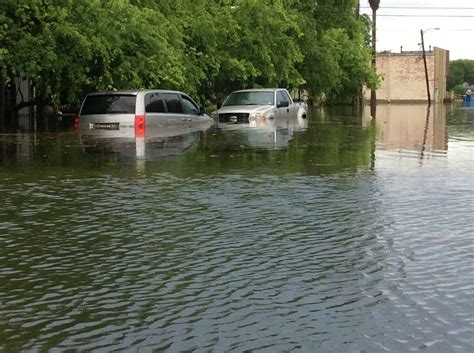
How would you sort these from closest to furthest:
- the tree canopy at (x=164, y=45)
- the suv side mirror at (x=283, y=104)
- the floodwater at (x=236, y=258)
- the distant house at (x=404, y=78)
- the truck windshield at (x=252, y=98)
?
the floodwater at (x=236, y=258) → the tree canopy at (x=164, y=45) → the truck windshield at (x=252, y=98) → the suv side mirror at (x=283, y=104) → the distant house at (x=404, y=78)

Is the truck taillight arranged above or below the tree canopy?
below

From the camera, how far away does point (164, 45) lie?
84.2 feet

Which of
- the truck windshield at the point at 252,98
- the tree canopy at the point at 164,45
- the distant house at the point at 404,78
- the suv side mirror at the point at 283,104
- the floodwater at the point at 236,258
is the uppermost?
the distant house at the point at 404,78

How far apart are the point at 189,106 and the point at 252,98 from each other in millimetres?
7041

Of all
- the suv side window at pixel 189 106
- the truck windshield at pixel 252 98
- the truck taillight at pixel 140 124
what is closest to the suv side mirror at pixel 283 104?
the truck windshield at pixel 252 98

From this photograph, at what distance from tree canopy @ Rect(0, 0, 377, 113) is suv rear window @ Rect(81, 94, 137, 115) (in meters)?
2.56

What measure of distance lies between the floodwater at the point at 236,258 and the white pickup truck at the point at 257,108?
14449 millimetres

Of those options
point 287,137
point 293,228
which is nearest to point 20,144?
point 287,137

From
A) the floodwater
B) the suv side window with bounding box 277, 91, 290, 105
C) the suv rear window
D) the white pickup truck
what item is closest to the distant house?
the white pickup truck

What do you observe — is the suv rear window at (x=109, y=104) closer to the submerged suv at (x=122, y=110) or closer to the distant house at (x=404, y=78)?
the submerged suv at (x=122, y=110)

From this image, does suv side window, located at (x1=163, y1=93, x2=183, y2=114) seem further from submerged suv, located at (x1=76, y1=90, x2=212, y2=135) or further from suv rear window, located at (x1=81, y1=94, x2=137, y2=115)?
suv rear window, located at (x1=81, y1=94, x2=137, y2=115)

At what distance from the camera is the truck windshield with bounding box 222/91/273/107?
3024 cm

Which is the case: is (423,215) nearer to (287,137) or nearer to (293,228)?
(293,228)

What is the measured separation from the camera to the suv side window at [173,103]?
22.1m
